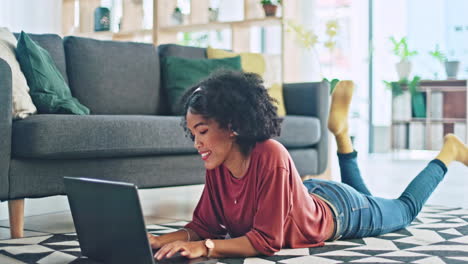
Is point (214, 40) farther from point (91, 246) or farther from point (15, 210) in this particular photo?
point (91, 246)

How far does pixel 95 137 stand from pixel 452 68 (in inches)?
198

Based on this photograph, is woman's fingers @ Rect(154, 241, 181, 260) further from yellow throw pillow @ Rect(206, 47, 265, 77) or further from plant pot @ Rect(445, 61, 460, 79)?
plant pot @ Rect(445, 61, 460, 79)

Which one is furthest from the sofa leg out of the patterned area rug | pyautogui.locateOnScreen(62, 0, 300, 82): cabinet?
pyautogui.locateOnScreen(62, 0, 300, 82): cabinet

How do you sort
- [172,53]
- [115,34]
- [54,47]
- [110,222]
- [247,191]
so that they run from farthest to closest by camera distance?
1. [115,34]
2. [172,53]
3. [54,47]
4. [247,191]
5. [110,222]

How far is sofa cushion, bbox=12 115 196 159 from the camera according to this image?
2312mm

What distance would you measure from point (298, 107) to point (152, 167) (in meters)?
1.35

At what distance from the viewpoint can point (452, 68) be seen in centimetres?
658

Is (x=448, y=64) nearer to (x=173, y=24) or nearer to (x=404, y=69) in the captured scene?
(x=404, y=69)

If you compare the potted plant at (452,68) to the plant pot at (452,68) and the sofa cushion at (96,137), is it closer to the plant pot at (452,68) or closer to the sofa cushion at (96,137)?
the plant pot at (452,68)

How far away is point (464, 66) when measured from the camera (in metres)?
6.84

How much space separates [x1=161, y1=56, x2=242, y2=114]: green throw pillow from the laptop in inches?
70.2

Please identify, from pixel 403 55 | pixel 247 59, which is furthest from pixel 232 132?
pixel 403 55

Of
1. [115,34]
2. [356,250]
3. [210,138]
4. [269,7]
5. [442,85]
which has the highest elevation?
[269,7]

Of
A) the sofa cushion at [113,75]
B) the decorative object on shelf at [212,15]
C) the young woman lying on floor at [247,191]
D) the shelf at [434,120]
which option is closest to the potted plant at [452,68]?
the shelf at [434,120]
